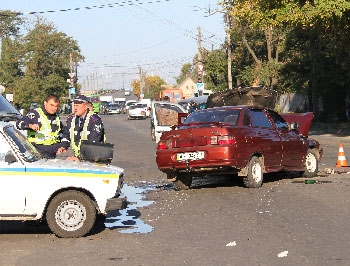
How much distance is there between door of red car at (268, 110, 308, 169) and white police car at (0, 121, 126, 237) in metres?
6.45

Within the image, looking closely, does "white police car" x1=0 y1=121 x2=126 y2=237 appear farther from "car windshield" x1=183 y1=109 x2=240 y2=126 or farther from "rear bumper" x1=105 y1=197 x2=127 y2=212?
"car windshield" x1=183 y1=109 x2=240 y2=126

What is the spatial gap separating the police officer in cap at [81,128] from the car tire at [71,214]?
1620 mm

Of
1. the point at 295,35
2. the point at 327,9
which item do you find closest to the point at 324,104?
the point at 295,35

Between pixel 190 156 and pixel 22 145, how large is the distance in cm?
492

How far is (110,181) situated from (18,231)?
147cm

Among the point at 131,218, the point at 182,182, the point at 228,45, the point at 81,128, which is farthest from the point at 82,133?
the point at 228,45

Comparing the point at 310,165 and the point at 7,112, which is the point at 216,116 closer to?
the point at 310,165

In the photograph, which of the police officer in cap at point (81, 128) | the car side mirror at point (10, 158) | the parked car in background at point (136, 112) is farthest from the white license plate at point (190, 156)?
the parked car in background at point (136, 112)

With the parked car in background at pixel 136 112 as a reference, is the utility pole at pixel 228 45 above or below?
above

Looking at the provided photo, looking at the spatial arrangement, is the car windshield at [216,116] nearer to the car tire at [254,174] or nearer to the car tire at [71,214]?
the car tire at [254,174]

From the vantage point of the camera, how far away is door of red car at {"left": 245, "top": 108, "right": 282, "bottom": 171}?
583 inches

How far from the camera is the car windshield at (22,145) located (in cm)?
987

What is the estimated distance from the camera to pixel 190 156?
569 inches

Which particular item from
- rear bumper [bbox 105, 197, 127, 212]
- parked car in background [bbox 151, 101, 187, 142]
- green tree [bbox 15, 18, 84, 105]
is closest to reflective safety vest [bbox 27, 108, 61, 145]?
rear bumper [bbox 105, 197, 127, 212]
